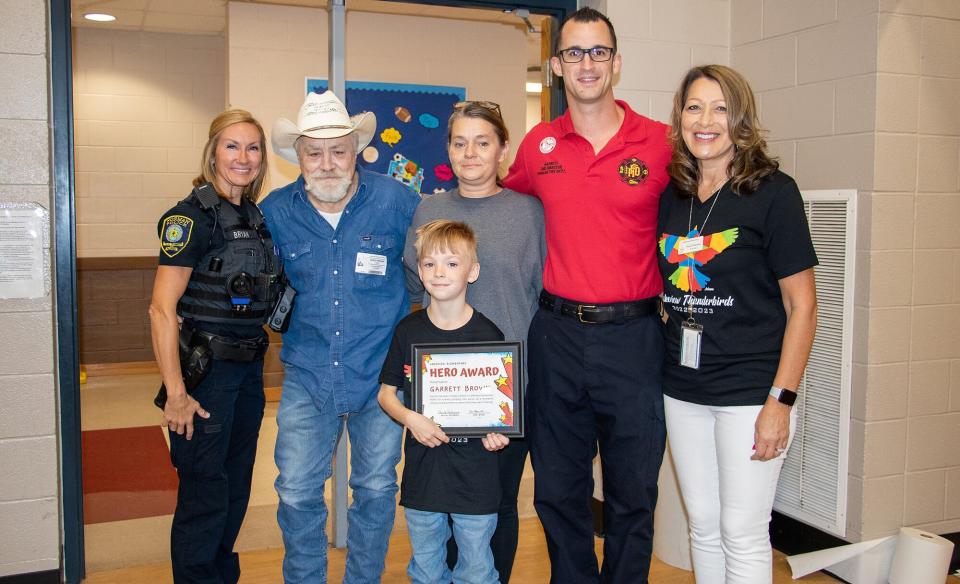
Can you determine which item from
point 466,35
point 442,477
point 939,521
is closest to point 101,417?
point 466,35

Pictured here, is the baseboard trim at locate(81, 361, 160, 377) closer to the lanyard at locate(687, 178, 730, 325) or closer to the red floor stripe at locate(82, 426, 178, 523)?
the red floor stripe at locate(82, 426, 178, 523)

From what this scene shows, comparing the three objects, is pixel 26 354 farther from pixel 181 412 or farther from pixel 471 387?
pixel 471 387

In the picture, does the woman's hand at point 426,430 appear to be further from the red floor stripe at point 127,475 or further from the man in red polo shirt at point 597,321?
the red floor stripe at point 127,475

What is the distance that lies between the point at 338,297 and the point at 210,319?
15.6 inches

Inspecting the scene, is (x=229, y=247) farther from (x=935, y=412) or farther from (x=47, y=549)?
(x=935, y=412)

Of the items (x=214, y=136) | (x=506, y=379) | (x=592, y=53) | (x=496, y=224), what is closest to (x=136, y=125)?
(x=214, y=136)

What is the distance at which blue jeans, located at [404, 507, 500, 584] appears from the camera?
2.38 metres

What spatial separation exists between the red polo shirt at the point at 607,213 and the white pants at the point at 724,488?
0.39 metres

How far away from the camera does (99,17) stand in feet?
22.9

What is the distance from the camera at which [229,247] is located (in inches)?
99.5

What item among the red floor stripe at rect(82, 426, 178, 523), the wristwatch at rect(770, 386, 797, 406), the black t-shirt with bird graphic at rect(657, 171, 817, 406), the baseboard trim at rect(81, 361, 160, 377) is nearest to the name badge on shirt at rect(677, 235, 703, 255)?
the black t-shirt with bird graphic at rect(657, 171, 817, 406)

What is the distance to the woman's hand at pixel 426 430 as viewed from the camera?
7.61ft

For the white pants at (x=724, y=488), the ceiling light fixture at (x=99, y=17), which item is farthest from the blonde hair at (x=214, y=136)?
the ceiling light fixture at (x=99, y=17)

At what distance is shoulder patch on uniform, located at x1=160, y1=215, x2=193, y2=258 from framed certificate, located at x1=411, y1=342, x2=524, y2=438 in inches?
30.3
